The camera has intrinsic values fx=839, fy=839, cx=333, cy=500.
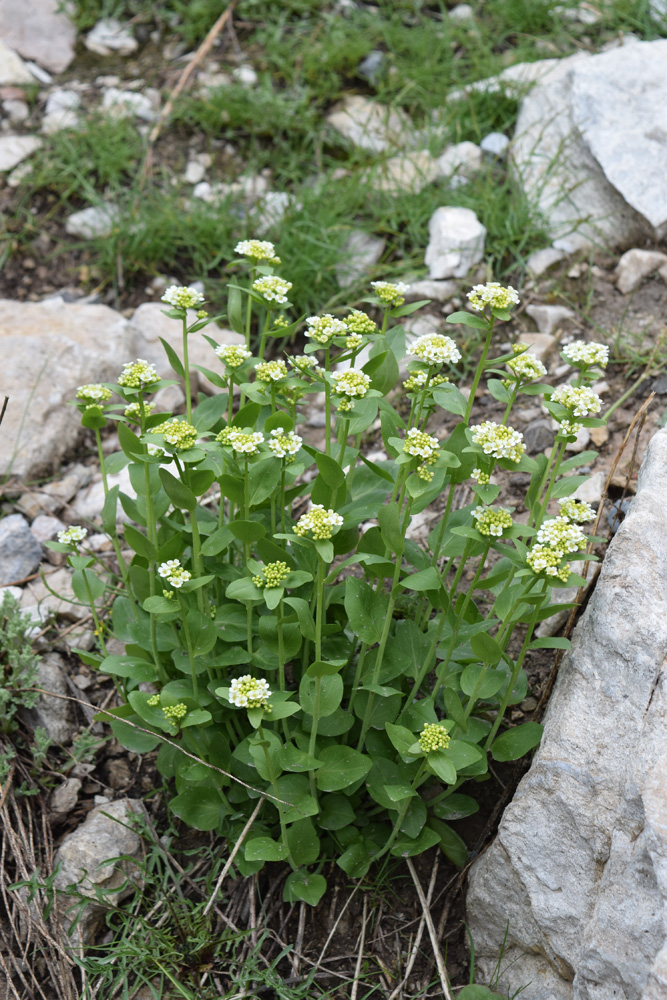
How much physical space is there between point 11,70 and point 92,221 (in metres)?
1.63

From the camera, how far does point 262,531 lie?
2406 millimetres

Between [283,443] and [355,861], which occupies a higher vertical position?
[283,443]

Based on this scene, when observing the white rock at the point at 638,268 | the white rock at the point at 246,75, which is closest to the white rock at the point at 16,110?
the white rock at the point at 246,75

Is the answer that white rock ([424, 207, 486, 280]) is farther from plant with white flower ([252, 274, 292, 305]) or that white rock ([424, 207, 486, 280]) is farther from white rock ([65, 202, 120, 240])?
plant with white flower ([252, 274, 292, 305])

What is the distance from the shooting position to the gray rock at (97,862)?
2.77 m

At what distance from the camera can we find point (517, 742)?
254 centimetres

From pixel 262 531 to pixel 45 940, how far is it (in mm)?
1520

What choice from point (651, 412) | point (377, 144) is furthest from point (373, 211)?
point (651, 412)

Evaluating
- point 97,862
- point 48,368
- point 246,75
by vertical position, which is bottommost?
point 97,862

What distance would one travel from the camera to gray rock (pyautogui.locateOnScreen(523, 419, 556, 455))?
3.77 m

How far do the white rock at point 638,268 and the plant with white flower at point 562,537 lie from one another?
8.54 ft

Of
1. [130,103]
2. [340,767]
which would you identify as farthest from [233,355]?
[130,103]

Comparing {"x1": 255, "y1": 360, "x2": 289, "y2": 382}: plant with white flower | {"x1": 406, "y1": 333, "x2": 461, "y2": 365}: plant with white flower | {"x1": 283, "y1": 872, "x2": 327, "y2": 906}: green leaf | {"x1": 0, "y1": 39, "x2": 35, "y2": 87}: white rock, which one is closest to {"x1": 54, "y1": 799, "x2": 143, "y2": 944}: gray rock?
{"x1": 283, "y1": 872, "x2": 327, "y2": 906}: green leaf

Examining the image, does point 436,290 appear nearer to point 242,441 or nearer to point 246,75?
point 246,75
